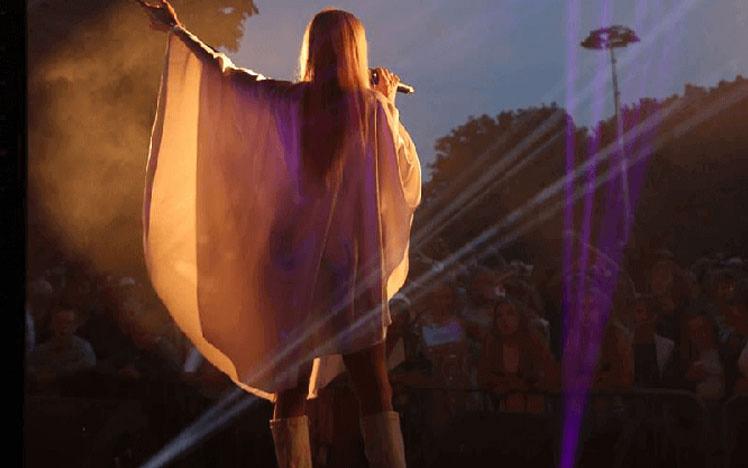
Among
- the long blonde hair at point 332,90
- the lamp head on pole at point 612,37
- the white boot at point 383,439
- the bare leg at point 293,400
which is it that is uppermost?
the lamp head on pole at point 612,37

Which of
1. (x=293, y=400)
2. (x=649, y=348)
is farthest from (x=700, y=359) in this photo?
(x=293, y=400)

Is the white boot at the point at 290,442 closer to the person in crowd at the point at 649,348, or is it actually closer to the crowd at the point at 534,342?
the crowd at the point at 534,342

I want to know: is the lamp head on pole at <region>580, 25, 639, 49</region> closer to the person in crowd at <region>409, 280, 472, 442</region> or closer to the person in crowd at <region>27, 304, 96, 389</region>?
the person in crowd at <region>409, 280, 472, 442</region>

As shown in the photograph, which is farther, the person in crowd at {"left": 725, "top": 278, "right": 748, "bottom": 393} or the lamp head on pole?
the lamp head on pole

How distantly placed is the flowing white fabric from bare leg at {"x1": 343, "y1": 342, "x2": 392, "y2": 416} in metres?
0.03

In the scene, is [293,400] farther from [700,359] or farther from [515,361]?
[700,359]

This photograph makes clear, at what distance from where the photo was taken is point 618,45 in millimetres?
4590

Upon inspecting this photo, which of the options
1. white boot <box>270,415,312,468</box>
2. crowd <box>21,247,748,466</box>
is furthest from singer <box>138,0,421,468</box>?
crowd <box>21,247,748,466</box>

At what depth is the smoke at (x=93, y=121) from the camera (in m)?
5.08

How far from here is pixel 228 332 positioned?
3846 mm

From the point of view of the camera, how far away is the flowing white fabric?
12.0ft

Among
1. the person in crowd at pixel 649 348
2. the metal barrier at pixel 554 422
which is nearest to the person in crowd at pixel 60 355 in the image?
the metal barrier at pixel 554 422

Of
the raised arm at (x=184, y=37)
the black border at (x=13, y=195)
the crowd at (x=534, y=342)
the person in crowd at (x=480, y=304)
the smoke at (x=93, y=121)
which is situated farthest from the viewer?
the smoke at (x=93, y=121)

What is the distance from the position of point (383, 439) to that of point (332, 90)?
1021 mm
